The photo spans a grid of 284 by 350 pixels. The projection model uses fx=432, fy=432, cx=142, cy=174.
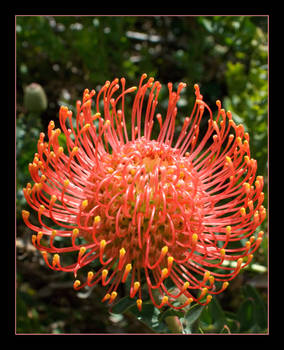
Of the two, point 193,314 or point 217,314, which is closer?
point 193,314

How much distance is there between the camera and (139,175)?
56.7 inches

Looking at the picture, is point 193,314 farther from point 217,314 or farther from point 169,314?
point 217,314

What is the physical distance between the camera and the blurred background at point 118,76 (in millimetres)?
2023

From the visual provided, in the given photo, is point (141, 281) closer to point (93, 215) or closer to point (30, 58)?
point (93, 215)

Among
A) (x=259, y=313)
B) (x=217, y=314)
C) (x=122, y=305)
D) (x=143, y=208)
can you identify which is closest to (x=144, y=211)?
(x=143, y=208)

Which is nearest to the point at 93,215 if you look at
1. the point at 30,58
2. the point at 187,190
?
the point at 187,190

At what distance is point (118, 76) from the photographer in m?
2.58

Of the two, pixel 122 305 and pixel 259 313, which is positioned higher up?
pixel 122 305

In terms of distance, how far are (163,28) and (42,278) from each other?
6.05ft

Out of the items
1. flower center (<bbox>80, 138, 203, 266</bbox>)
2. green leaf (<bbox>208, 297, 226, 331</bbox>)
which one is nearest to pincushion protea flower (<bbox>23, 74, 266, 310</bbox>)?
flower center (<bbox>80, 138, 203, 266</bbox>)

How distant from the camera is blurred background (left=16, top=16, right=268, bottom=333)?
6.64 ft

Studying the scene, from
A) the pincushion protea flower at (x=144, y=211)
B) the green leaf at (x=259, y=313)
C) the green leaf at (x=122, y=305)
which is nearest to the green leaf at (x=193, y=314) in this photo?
the pincushion protea flower at (x=144, y=211)

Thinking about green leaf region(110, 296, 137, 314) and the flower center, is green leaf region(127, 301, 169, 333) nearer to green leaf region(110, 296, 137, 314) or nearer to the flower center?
green leaf region(110, 296, 137, 314)

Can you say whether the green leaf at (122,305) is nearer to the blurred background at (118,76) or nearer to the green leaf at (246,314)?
the blurred background at (118,76)
